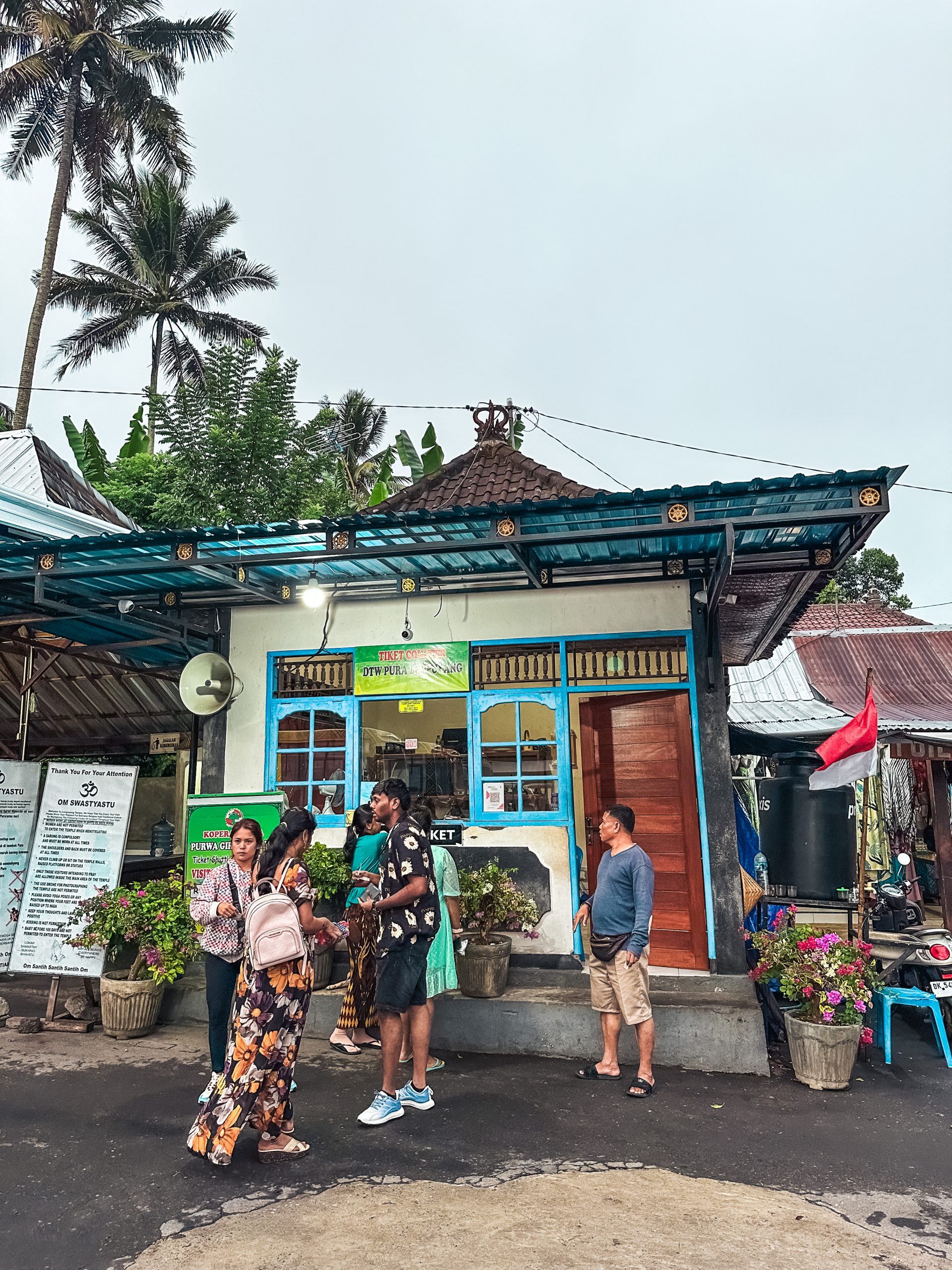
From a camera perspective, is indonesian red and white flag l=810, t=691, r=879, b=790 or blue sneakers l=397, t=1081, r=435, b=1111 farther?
indonesian red and white flag l=810, t=691, r=879, b=790

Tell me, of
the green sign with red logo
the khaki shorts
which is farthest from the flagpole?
the green sign with red logo

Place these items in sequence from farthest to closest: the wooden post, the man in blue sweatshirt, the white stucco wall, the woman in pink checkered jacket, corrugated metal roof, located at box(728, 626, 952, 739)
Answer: corrugated metal roof, located at box(728, 626, 952, 739)
the wooden post
the white stucco wall
the man in blue sweatshirt
the woman in pink checkered jacket

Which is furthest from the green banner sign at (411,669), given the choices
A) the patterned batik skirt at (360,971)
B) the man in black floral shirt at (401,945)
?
the man in black floral shirt at (401,945)

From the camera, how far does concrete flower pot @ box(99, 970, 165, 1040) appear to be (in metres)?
6.34

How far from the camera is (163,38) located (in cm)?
2069

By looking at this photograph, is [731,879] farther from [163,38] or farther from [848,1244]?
[163,38]

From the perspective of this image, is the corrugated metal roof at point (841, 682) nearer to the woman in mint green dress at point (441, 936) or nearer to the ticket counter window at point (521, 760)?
the ticket counter window at point (521, 760)

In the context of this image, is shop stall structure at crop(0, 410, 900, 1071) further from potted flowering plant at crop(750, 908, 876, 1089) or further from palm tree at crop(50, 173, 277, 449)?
palm tree at crop(50, 173, 277, 449)

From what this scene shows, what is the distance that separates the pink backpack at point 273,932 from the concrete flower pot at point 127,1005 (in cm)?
292

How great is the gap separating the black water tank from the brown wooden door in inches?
50.9

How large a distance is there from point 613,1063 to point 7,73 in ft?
77.7

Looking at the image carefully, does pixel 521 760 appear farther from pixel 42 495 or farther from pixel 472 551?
pixel 42 495

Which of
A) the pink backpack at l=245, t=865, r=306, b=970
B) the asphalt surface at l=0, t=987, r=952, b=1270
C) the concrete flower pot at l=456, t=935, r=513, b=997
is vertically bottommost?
the asphalt surface at l=0, t=987, r=952, b=1270

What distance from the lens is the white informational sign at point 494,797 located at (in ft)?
22.8
